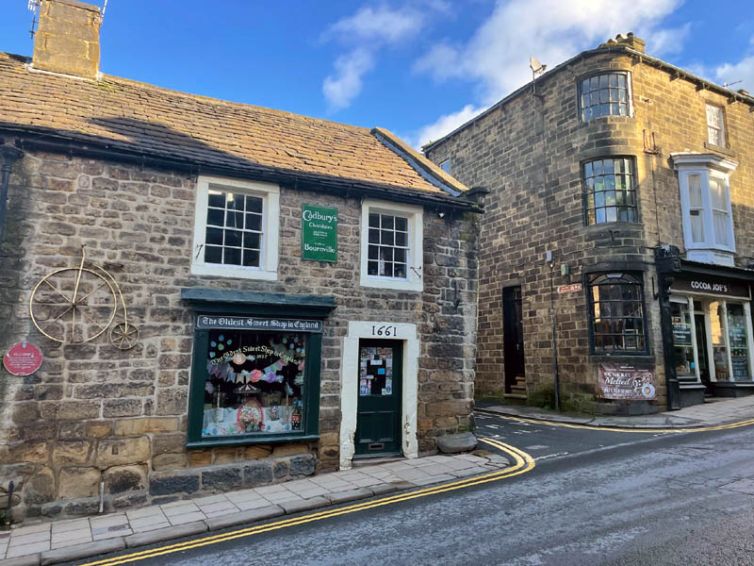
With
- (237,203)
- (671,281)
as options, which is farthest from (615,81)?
(237,203)

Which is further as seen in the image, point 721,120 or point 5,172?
point 721,120

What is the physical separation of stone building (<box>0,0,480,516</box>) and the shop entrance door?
10.0 meters

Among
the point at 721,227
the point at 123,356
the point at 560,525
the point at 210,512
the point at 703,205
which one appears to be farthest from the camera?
the point at 721,227

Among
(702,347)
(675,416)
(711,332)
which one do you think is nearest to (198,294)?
(675,416)

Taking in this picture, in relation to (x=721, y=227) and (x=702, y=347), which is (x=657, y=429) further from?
(x=721, y=227)

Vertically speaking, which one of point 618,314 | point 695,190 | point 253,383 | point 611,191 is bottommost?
point 253,383

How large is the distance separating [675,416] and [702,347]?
14.6 feet

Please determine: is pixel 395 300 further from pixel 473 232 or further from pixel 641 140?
pixel 641 140

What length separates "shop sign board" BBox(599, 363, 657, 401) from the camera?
13445 millimetres

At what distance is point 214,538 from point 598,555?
4179 mm

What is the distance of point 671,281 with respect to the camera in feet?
46.6

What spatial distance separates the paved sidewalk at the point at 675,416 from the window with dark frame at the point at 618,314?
1972 millimetres

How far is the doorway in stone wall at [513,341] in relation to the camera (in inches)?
668

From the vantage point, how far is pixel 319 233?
8930 mm
